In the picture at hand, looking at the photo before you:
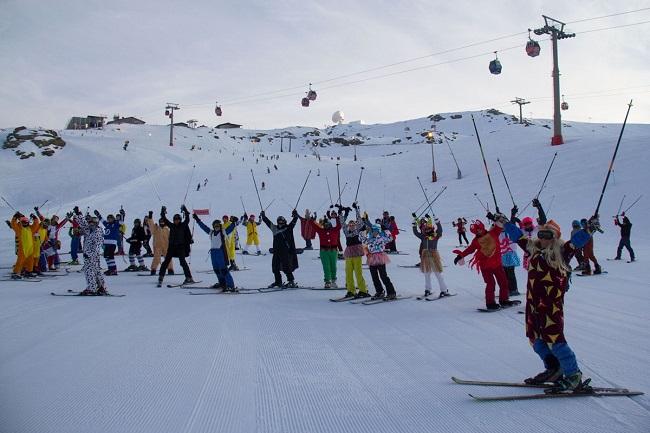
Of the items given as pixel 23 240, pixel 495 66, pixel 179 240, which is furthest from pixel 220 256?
pixel 495 66

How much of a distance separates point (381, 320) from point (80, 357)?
4252 mm

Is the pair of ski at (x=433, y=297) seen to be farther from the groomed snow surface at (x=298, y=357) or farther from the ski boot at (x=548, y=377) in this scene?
the ski boot at (x=548, y=377)

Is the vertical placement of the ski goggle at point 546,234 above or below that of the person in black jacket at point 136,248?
above

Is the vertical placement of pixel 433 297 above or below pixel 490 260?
below

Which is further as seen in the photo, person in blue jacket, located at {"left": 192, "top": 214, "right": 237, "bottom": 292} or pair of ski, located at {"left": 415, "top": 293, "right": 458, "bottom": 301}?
person in blue jacket, located at {"left": 192, "top": 214, "right": 237, "bottom": 292}

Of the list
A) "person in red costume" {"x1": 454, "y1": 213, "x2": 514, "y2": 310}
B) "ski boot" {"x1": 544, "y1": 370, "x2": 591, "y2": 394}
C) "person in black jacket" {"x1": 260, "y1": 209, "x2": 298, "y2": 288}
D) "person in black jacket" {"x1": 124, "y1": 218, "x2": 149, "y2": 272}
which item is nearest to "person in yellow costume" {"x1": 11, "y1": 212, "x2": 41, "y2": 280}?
"person in black jacket" {"x1": 124, "y1": 218, "x2": 149, "y2": 272}

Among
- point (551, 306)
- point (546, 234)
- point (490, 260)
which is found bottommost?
point (551, 306)

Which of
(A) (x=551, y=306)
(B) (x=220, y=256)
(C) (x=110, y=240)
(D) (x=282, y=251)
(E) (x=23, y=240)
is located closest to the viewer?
(A) (x=551, y=306)

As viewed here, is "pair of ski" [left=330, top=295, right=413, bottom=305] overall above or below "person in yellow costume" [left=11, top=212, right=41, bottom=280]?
below

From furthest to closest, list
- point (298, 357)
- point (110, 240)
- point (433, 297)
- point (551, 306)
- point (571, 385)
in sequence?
point (110, 240) < point (433, 297) < point (298, 357) < point (551, 306) < point (571, 385)

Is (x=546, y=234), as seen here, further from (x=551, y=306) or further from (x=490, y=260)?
(x=490, y=260)

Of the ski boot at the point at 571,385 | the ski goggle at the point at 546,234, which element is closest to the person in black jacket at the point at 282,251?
the ski goggle at the point at 546,234

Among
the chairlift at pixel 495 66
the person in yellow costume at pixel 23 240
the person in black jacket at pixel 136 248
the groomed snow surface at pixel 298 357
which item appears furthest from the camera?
the chairlift at pixel 495 66

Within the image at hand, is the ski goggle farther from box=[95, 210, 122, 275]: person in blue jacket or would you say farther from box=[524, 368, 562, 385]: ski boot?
box=[95, 210, 122, 275]: person in blue jacket
